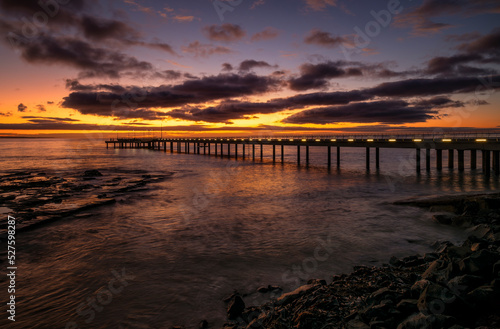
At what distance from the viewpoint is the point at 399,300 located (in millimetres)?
5746

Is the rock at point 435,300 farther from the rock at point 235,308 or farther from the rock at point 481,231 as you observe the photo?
the rock at point 481,231

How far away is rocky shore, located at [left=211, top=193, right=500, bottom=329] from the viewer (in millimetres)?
4840

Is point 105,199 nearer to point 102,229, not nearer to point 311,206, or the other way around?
point 102,229

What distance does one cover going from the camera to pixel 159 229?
1477cm

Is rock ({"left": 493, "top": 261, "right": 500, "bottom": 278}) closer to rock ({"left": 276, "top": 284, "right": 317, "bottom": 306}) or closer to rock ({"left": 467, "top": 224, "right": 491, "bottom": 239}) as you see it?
rock ({"left": 276, "top": 284, "right": 317, "bottom": 306})

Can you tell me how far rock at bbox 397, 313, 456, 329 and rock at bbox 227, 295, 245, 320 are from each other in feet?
11.8

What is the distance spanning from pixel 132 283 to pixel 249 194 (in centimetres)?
1716

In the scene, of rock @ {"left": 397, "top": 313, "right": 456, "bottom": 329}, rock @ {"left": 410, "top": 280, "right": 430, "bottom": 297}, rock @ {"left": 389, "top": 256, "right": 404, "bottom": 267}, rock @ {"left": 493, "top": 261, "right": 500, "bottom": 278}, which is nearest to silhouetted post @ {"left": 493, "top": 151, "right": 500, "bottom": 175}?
rock @ {"left": 389, "top": 256, "right": 404, "bottom": 267}

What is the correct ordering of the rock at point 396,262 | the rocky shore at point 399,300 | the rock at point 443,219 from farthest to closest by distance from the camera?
the rock at point 443,219, the rock at point 396,262, the rocky shore at point 399,300

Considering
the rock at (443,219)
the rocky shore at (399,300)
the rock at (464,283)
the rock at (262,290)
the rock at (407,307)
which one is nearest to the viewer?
the rocky shore at (399,300)

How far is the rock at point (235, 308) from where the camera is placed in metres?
6.78

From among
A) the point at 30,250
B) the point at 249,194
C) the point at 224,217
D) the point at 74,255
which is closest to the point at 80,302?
the point at 74,255

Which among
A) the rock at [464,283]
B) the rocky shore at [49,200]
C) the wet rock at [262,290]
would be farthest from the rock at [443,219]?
the rocky shore at [49,200]

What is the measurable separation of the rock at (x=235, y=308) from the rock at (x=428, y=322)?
360cm
